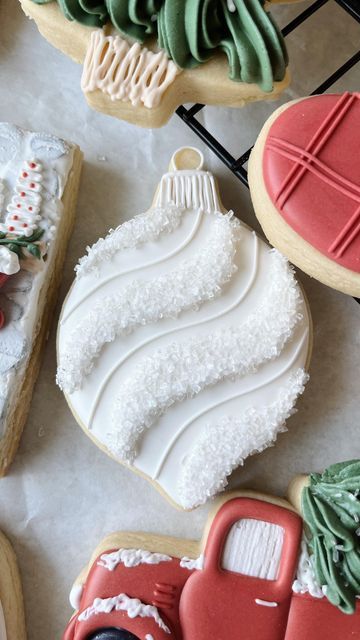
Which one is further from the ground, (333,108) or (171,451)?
(333,108)

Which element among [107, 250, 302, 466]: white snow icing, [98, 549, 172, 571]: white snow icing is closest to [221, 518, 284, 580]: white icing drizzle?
[98, 549, 172, 571]: white snow icing

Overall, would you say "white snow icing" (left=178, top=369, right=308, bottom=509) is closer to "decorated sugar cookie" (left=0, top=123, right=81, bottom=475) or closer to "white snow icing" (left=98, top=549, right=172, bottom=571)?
"white snow icing" (left=98, top=549, right=172, bottom=571)

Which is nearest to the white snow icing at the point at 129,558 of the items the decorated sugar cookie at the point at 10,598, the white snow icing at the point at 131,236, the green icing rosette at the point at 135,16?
the decorated sugar cookie at the point at 10,598

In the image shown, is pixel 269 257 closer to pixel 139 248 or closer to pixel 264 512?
pixel 139 248

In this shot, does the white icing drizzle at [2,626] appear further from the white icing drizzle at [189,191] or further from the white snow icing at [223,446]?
the white icing drizzle at [189,191]

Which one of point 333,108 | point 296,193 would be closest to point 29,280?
point 296,193

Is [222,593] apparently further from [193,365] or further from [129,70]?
[129,70]
